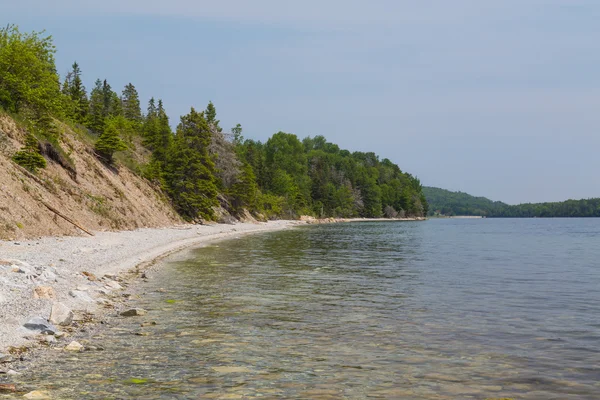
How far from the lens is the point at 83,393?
7906 mm

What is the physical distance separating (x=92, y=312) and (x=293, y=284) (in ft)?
30.2

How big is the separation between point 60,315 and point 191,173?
5887 centimetres

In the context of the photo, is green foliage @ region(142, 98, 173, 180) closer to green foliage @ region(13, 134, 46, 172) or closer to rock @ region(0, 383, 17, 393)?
green foliage @ region(13, 134, 46, 172)

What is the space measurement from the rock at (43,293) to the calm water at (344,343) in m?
2.39

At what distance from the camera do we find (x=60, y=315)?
1208cm

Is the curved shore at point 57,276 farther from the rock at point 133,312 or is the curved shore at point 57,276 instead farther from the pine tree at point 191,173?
the pine tree at point 191,173

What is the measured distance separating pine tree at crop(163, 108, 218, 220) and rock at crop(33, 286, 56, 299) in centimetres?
5297

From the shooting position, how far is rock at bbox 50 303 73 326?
11939 mm

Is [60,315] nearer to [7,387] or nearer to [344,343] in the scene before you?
[7,387]

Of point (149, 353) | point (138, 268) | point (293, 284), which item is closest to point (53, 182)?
point (138, 268)

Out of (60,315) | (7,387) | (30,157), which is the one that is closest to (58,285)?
(60,315)

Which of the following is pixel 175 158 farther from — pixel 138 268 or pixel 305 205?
pixel 305 205

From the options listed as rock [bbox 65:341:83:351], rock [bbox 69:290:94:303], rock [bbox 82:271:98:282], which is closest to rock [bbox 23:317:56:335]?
rock [bbox 65:341:83:351]

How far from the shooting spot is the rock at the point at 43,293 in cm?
1349
